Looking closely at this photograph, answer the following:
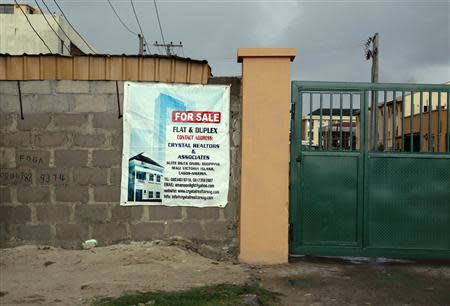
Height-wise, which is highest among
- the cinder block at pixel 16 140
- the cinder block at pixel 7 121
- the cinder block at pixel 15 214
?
the cinder block at pixel 7 121

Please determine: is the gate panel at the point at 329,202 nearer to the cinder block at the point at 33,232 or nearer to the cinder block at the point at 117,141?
the cinder block at the point at 117,141

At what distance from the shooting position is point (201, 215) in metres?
7.04

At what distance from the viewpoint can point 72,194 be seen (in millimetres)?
6980

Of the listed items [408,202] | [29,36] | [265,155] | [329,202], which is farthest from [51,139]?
[29,36]

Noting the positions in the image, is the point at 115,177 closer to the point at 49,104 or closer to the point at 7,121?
the point at 49,104

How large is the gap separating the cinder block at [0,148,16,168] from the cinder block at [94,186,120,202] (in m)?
1.15

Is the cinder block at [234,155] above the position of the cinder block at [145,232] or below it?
above

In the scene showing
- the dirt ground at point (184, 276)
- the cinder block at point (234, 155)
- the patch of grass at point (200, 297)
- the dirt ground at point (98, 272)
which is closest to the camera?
the patch of grass at point (200, 297)

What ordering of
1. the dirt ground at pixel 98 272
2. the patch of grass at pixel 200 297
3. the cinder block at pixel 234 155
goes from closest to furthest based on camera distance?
1. the patch of grass at pixel 200 297
2. the dirt ground at pixel 98 272
3. the cinder block at pixel 234 155

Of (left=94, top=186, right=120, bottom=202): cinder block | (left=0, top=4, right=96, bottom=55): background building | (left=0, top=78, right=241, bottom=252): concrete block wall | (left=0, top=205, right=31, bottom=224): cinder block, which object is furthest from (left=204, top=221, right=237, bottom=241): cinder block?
(left=0, top=4, right=96, bottom=55): background building

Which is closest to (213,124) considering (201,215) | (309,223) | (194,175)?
(194,175)

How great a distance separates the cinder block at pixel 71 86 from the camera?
704cm

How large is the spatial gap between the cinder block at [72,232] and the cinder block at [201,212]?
1.36 metres

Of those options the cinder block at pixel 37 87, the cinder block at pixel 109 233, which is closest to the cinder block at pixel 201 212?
the cinder block at pixel 109 233
